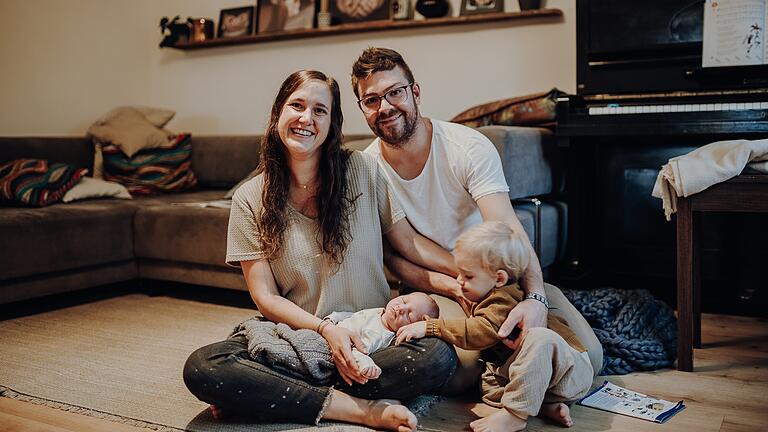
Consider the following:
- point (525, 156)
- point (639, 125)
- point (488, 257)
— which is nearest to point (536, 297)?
point (488, 257)

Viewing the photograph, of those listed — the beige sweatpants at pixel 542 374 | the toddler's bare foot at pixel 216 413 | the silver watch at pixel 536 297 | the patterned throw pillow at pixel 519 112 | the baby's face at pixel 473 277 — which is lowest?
the toddler's bare foot at pixel 216 413

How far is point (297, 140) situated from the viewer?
195 cm

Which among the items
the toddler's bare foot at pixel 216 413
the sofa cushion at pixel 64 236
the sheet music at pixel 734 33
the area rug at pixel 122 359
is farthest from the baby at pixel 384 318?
the sofa cushion at pixel 64 236

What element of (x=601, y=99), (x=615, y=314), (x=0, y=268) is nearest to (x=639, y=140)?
(x=601, y=99)

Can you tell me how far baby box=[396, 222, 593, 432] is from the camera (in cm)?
177

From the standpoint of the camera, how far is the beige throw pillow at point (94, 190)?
3.63 meters

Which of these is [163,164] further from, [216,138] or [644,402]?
[644,402]

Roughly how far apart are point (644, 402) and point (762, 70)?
1.43m

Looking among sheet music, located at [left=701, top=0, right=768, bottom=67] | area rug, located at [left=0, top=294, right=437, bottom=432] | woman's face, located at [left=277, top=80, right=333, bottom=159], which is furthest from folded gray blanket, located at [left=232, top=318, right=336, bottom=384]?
sheet music, located at [left=701, top=0, right=768, bottom=67]

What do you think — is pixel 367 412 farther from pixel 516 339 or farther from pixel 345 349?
pixel 516 339

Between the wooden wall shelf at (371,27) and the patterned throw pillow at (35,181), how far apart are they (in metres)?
1.29

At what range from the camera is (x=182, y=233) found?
3346 mm

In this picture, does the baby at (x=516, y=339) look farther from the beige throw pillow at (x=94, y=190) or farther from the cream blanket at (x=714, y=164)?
the beige throw pillow at (x=94, y=190)

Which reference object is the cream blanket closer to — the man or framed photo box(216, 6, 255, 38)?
the man
